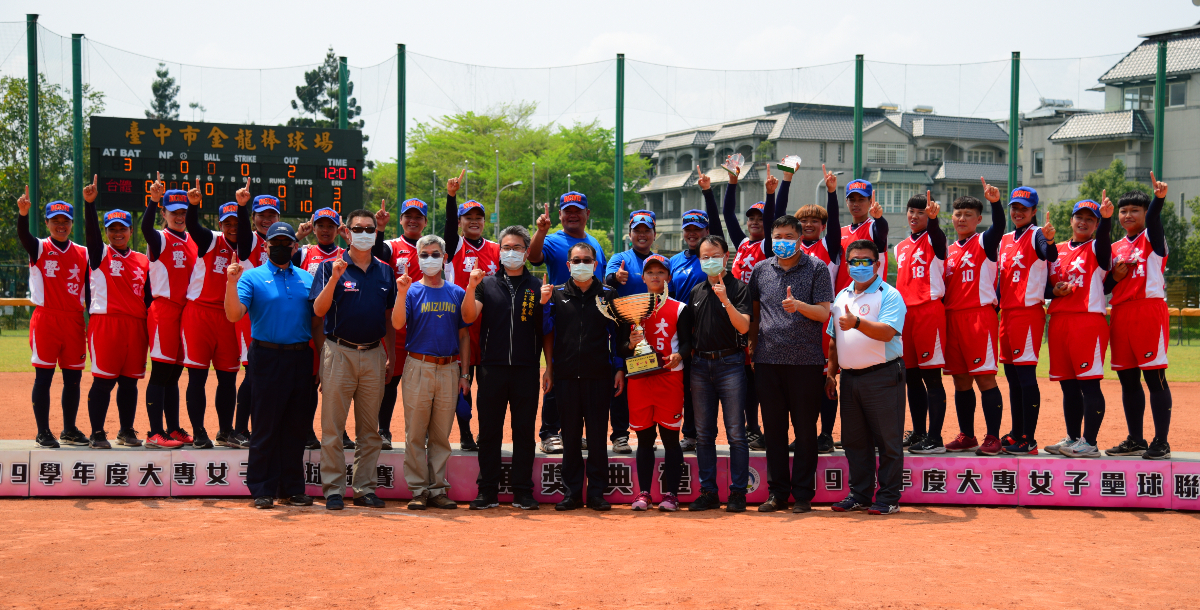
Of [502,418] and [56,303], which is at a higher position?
[56,303]

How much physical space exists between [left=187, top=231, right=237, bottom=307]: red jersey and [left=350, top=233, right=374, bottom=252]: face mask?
1.54m

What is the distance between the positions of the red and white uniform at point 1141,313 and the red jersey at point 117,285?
828 centimetres

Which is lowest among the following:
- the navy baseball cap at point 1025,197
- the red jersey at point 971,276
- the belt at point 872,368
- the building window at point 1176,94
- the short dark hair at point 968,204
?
the belt at point 872,368

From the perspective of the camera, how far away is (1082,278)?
7.44 metres

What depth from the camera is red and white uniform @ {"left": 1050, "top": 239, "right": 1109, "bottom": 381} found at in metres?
7.35

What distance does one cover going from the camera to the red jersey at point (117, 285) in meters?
7.71

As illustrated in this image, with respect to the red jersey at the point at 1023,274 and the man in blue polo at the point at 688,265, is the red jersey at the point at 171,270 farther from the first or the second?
the red jersey at the point at 1023,274

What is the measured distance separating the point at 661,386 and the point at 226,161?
34.2 ft

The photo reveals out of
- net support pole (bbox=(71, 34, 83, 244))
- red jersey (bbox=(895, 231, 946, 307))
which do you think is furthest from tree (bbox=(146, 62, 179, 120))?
red jersey (bbox=(895, 231, 946, 307))

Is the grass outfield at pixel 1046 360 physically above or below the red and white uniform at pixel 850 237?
below

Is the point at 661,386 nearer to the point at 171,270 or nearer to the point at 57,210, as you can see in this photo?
the point at 171,270

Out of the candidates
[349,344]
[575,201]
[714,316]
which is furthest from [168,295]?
[714,316]

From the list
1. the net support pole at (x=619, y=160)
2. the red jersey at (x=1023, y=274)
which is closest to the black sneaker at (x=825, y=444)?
the red jersey at (x=1023, y=274)

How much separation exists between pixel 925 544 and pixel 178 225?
6525 mm
